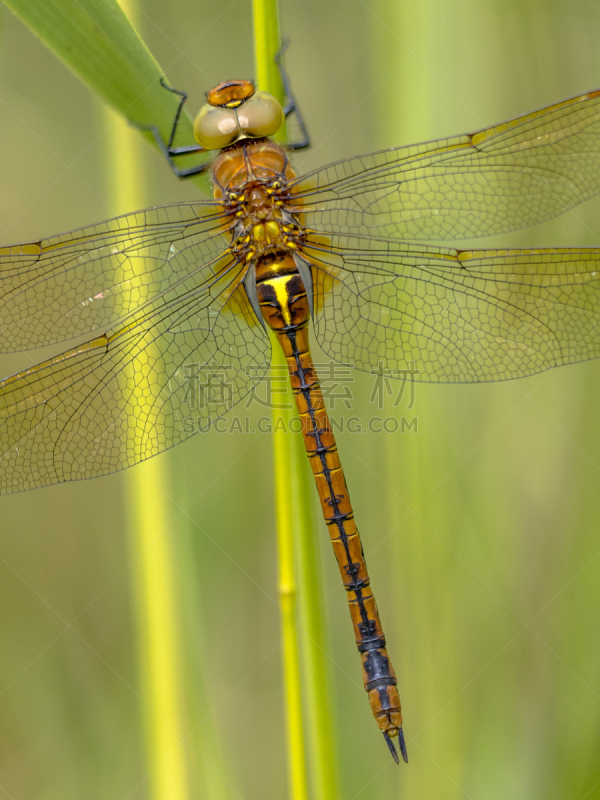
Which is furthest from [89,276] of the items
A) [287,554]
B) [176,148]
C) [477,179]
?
[477,179]

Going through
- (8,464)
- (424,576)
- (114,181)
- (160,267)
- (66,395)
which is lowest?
(424,576)

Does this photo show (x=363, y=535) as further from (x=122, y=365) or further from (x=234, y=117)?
(x=234, y=117)

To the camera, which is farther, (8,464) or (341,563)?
(341,563)

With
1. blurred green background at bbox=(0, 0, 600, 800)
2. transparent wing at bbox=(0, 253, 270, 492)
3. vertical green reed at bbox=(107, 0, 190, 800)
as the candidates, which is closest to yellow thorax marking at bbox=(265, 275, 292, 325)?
transparent wing at bbox=(0, 253, 270, 492)

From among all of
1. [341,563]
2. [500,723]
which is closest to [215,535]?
[341,563]

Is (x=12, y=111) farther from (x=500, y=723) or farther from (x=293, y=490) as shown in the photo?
(x=500, y=723)

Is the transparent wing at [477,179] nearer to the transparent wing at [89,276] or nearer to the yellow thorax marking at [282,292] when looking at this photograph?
the yellow thorax marking at [282,292]
